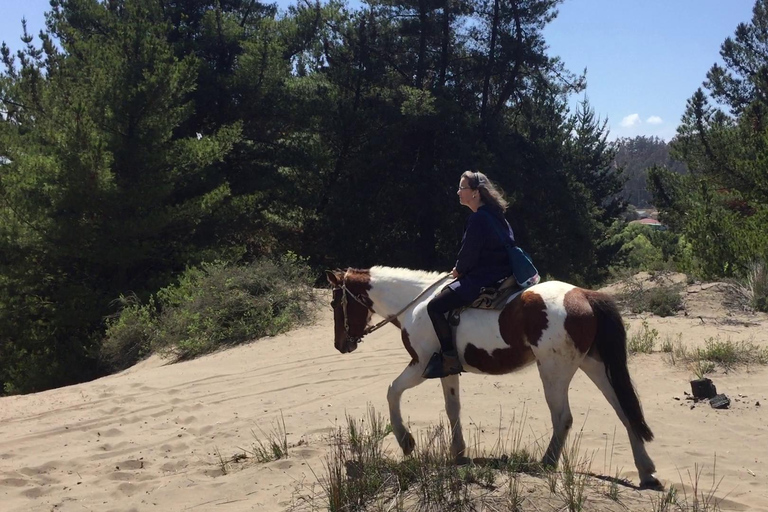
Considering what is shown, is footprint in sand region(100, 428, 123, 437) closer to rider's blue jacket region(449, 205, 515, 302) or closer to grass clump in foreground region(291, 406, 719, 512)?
grass clump in foreground region(291, 406, 719, 512)

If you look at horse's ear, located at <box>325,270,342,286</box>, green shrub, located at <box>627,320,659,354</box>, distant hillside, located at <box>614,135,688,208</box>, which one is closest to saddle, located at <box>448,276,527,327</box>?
horse's ear, located at <box>325,270,342,286</box>

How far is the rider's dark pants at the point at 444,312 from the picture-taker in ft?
19.1

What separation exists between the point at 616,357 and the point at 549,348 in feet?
1.67

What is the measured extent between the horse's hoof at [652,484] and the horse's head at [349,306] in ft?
9.25

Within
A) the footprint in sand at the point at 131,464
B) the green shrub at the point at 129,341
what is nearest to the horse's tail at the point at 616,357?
the footprint in sand at the point at 131,464

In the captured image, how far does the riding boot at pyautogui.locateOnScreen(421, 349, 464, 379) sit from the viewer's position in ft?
19.1

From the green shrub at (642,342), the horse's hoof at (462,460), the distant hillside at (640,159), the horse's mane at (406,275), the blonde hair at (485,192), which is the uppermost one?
the distant hillside at (640,159)

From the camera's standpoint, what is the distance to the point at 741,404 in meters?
7.41

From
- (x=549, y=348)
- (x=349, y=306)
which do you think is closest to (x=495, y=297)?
(x=549, y=348)

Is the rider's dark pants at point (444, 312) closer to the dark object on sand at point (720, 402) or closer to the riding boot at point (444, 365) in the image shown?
the riding boot at point (444, 365)

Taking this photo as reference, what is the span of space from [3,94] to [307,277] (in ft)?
46.5

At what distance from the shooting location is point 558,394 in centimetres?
544

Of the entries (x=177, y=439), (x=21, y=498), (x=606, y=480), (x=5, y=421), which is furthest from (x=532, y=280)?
(x=5, y=421)

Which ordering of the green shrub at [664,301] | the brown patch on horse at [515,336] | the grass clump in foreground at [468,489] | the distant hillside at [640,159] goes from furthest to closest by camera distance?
the distant hillside at [640,159]
the green shrub at [664,301]
the brown patch on horse at [515,336]
the grass clump in foreground at [468,489]
